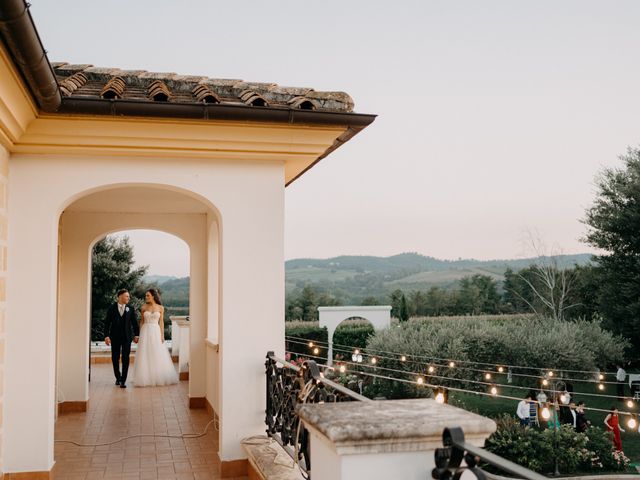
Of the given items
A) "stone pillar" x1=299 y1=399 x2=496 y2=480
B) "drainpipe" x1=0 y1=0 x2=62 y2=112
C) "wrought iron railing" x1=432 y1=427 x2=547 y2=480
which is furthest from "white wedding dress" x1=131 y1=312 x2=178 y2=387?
"wrought iron railing" x1=432 y1=427 x2=547 y2=480

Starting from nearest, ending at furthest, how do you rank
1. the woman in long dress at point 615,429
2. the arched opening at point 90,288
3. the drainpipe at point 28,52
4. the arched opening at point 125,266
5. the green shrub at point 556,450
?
1. the drainpipe at point 28,52
2. the arched opening at point 90,288
3. the green shrub at point 556,450
4. the woman in long dress at point 615,429
5. the arched opening at point 125,266

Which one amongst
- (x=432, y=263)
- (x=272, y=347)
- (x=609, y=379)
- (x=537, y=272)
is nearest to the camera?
(x=272, y=347)

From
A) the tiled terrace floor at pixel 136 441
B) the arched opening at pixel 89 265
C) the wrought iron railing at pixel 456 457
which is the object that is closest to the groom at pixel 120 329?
the tiled terrace floor at pixel 136 441

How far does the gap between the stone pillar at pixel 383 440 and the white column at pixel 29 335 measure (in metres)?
3.47

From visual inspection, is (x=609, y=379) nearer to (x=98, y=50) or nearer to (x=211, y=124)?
(x=211, y=124)

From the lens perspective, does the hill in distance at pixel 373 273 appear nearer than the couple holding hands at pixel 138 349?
No

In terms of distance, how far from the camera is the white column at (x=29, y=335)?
509cm

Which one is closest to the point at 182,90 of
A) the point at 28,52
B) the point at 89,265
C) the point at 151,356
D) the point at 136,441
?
the point at 28,52

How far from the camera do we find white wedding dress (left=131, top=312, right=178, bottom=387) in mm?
11094

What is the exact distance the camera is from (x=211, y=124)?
5309 mm

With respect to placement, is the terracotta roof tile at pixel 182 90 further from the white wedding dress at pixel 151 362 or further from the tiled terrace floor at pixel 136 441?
the white wedding dress at pixel 151 362

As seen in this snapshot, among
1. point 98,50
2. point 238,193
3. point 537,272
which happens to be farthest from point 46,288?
point 98,50

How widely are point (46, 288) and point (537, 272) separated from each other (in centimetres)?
3581

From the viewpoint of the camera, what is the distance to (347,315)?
99.3 ft
